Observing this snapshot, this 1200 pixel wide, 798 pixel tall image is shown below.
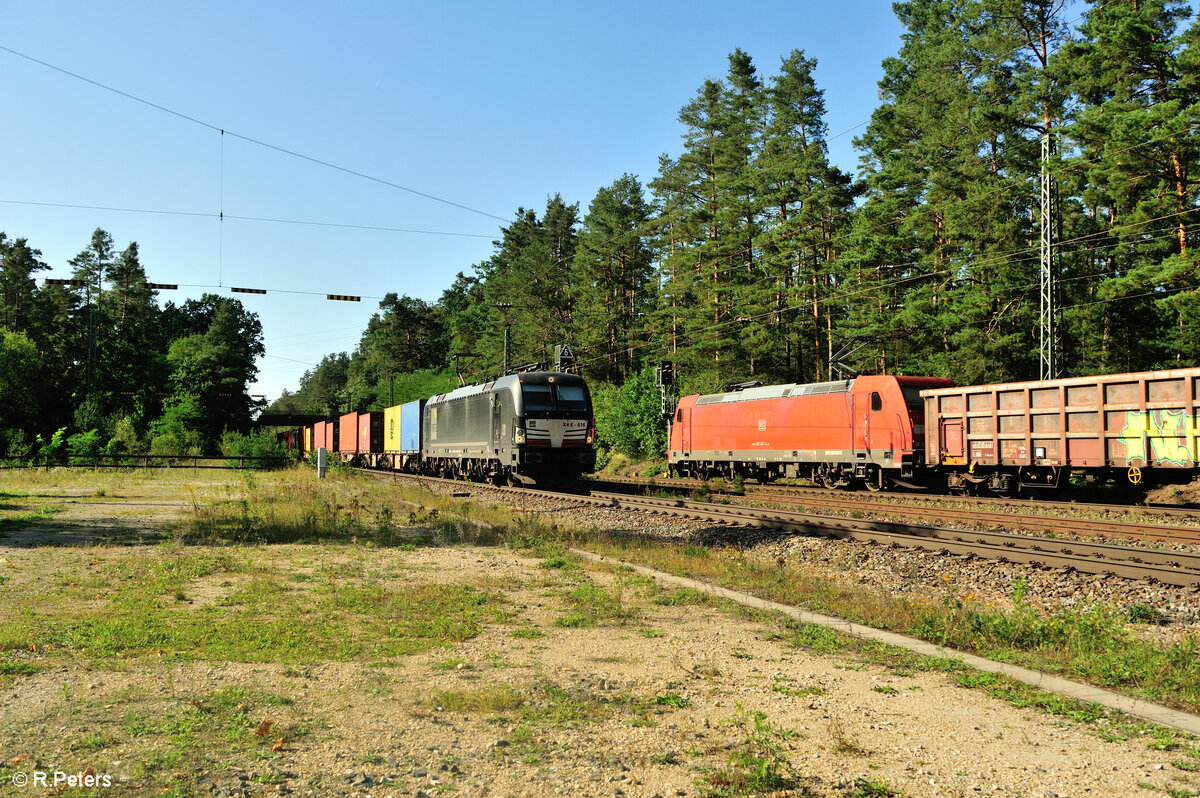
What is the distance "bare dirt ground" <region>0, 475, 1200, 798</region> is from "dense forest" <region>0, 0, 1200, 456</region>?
2003cm

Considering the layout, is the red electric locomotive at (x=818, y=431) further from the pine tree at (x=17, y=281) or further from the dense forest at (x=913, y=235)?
the pine tree at (x=17, y=281)

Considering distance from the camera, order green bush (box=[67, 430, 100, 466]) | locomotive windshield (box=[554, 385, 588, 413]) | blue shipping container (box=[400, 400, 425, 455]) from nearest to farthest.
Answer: locomotive windshield (box=[554, 385, 588, 413]) < blue shipping container (box=[400, 400, 425, 455]) < green bush (box=[67, 430, 100, 466])

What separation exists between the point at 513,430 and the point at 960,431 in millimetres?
13166

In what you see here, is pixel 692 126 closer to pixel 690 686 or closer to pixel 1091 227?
pixel 1091 227

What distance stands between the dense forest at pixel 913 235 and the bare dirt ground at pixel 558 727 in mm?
20030

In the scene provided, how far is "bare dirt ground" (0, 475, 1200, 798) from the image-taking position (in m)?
4.50

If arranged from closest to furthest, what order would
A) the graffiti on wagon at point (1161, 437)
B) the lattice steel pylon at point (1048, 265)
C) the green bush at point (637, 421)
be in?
the graffiti on wagon at point (1161, 437)
the lattice steel pylon at point (1048, 265)
the green bush at point (637, 421)

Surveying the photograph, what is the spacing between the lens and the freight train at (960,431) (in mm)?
17328

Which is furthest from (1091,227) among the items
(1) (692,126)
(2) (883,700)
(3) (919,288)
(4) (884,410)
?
(2) (883,700)

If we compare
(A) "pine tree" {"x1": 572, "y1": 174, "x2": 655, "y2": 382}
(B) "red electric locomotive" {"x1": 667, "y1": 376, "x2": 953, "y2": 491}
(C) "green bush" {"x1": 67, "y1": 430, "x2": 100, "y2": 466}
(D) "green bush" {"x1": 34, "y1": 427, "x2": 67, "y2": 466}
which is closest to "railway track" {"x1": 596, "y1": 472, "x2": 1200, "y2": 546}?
(B) "red electric locomotive" {"x1": 667, "y1": 376, "x2": 953, "y2": 491}

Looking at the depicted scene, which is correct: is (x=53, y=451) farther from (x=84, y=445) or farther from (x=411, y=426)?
(x=411, y=426)

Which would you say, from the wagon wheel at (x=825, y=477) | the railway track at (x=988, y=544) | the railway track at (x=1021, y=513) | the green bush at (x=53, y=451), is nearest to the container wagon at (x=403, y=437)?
the green bush at (x=53, y=451)

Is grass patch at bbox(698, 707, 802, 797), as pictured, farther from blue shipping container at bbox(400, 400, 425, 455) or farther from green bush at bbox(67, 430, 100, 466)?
green bush at bbox(67, 430, 100, 466)

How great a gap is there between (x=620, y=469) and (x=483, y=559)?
32360 millimetres
